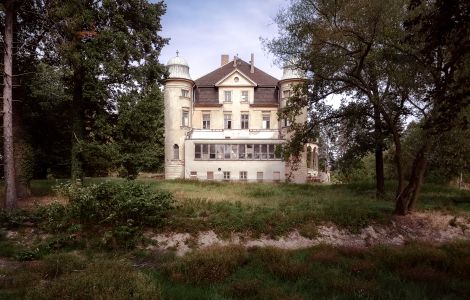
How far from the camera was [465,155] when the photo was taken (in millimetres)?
19859

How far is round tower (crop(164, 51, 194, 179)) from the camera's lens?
40906mm

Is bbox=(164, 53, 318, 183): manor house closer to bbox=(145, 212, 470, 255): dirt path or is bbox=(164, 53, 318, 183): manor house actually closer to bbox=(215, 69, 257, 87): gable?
bbox=(215, 69, 257, 87): gable

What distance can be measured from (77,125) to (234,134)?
2278cm

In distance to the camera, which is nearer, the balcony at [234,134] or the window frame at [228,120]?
the balcony at [234,134]

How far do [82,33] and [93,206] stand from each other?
30.7 feet

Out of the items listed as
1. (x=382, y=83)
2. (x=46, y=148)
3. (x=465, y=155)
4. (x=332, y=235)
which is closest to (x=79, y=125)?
(x=46, y=148)

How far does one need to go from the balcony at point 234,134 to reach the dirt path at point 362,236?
24.0 m

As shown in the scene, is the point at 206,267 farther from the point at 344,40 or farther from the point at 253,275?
the point at 344,40

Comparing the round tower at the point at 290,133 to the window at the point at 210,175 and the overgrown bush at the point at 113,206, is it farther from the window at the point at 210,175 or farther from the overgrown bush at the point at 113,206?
the overgrown bush at the point at 113,206

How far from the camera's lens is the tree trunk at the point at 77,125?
1962cm

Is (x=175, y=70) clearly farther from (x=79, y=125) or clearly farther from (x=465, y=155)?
(x=465, y=155)

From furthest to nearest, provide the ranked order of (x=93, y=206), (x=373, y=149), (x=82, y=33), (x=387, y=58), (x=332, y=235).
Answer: (x=373, y=149) → (x=82, y=33) → (x=387, y=58) → (x=332, y=235) → (x=93, y=206)

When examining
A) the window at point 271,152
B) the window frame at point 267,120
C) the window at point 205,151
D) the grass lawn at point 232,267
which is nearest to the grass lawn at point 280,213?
the grass lawn at point 232,267

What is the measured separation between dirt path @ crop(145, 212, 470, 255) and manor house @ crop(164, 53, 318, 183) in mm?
18767
